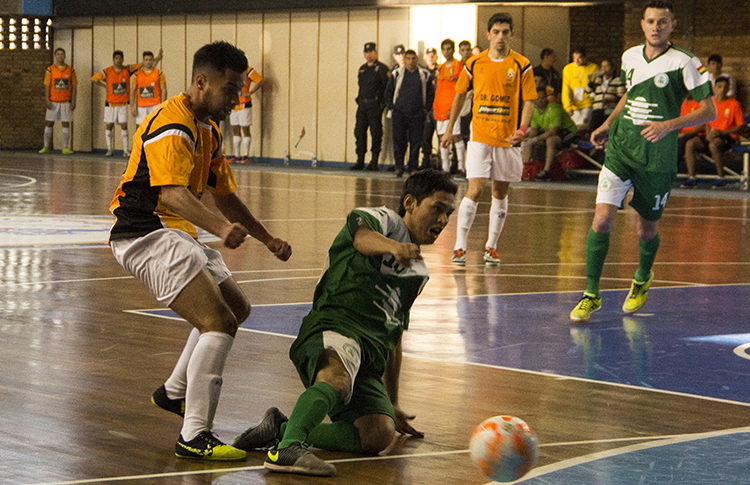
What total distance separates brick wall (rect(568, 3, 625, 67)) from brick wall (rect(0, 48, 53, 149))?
14302mm

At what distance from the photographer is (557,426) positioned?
4562 millimetres

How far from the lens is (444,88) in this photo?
20.1 metres

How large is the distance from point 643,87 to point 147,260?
167 inches

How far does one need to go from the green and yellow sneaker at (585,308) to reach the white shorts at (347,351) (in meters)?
3.14

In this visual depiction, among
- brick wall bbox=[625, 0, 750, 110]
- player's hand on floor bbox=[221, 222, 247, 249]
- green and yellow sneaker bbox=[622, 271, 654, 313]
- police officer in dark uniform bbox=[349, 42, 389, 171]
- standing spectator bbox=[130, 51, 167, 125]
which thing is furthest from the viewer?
standing spectator bbox=[130, 51, 167, 125]

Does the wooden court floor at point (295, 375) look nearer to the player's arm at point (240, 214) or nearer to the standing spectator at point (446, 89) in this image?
the player's arm at point (240, 214)

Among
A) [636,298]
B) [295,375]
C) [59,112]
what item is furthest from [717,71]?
[59,112]

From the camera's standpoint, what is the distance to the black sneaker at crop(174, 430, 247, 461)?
402cm

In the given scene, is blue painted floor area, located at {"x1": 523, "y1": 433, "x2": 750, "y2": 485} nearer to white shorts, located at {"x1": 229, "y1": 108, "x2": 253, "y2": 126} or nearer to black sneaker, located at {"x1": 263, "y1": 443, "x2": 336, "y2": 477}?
black sneaker, located at {"x1": 263, "y1": 443, "x2": 336, "y2": 477}

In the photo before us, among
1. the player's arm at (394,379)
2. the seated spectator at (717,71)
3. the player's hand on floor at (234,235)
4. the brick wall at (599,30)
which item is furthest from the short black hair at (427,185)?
the brick wall at (599,30)

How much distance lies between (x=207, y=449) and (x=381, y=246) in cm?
93

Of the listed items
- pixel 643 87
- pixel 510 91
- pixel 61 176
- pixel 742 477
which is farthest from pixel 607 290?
pixel 61 176

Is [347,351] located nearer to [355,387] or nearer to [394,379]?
[355,387]

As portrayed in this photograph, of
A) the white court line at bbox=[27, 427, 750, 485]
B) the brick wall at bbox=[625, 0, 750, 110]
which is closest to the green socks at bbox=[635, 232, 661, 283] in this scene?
the white court line at bbox=[27, 427, 750, 485]
